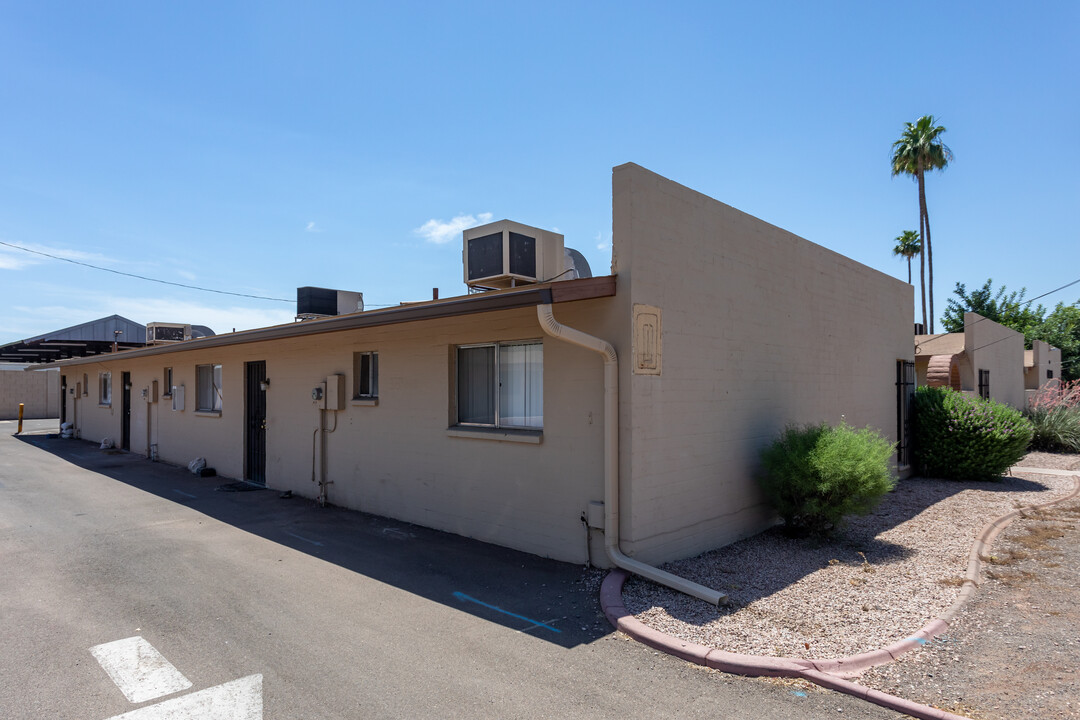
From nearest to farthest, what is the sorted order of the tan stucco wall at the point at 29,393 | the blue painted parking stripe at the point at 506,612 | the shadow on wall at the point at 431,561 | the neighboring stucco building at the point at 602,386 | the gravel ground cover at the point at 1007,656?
the gravel ground cover at the point at 1007,656, the blue painted parking stripe at the point at 506,612, the shadow on wall at the point at 431,561, the neighboring stucco building at the point at 602,386, the tan stucco wall at the point at 29,393

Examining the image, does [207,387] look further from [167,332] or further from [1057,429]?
[1057,429]

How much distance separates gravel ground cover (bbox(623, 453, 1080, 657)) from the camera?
15.2ft

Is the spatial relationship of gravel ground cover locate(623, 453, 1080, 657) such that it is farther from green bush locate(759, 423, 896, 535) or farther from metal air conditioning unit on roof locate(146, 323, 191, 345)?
metal air conditioning unit on roof locate(146, 323, 191, 345)

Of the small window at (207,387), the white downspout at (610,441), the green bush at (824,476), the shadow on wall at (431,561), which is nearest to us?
the shadow on wall at (431,561)

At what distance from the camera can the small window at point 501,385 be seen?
7074 millimetres

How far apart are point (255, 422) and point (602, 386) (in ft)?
28.0

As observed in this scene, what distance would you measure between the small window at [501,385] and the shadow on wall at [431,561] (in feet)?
4.92

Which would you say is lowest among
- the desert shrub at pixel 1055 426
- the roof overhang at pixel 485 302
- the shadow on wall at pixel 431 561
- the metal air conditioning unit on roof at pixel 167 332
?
the shadow on wall at pixel 431 561

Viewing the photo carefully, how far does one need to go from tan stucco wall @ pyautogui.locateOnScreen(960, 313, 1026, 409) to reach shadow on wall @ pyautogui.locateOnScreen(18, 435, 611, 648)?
15405 millimetres

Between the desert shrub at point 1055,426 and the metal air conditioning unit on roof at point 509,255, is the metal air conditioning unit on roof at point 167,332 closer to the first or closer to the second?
the metal air conditioning unit on roof at point 509,255

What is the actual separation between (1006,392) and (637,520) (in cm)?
1876

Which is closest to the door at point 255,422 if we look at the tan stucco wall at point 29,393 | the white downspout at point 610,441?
the white downspout at point 610,441

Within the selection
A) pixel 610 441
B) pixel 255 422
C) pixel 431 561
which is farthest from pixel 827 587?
pixel 255 422

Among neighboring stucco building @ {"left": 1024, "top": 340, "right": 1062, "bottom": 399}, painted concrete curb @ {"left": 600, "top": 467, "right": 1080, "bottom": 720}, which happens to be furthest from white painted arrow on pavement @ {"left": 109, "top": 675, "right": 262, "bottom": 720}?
neighboring stucco building @ {"left": 1024, "top": 340, "right": 1062, "bottom": 399}
